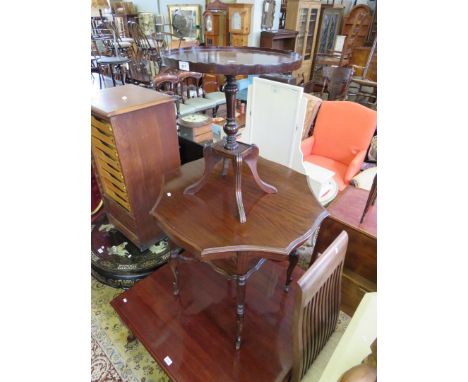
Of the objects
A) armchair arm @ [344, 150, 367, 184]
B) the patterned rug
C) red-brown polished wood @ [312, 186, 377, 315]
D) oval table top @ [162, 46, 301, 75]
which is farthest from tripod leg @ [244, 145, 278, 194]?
armchair arm @ [344, 150, 367, 184]

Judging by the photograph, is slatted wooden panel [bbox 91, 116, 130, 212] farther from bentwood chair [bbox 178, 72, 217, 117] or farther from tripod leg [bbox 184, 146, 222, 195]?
bentwood chair [bbox 178, 72, 217, 117]

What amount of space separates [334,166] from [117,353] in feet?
5.98

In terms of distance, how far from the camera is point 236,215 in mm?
938

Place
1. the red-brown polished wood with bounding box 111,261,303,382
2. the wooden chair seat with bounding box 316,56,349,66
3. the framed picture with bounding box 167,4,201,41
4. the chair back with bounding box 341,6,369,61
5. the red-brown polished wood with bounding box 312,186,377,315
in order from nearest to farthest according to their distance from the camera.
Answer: the red-brown polished wood with bounding box 111,261,303,382 → the red-brown polished wood with bounding box 312,186,377,315 → the wooden chair seat with bounding box 316,56,349,66 → the chair back with bounding box 341,6,369,61 → the framed picture with bounding box 167,4,201,41

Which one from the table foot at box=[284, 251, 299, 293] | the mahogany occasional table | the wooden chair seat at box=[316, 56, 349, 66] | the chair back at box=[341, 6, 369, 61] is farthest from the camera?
the chair back at box=[341, 6, 369, 61]

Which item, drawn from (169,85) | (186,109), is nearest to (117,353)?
(186,109)

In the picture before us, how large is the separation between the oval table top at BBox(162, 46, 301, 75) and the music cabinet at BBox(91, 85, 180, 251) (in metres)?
0.44

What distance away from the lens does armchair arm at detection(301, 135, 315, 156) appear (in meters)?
2.23

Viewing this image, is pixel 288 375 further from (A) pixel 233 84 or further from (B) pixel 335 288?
(A) pixel 233 84
